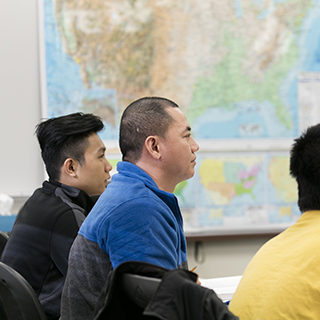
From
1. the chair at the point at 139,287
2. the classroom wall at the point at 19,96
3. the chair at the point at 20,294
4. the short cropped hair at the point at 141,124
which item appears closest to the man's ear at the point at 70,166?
the short cropped hair at the point at 141,124

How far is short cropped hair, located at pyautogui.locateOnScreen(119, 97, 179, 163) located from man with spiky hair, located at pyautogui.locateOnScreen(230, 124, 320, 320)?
398 mm

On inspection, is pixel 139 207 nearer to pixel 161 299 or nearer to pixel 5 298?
pixel 161 299

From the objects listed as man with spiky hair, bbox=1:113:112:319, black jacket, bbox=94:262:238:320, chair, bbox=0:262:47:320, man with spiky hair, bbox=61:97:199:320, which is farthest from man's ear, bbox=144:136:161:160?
black jacket, bbox=94:262:238:320

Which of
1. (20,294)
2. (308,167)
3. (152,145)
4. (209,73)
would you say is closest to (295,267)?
(308,167)

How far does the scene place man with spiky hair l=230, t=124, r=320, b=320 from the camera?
94 centimetres

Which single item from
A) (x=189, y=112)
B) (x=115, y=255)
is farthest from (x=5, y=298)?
(x=189, y=112)

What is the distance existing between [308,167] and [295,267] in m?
0.30

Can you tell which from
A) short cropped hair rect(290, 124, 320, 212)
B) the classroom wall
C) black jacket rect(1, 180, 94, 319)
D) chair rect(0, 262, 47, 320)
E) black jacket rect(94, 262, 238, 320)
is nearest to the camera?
black jacket rect(94, 262, 238, 320)

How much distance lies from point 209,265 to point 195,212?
374mm

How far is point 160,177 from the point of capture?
111 centimetres

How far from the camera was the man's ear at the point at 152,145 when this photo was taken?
1104 millimetres

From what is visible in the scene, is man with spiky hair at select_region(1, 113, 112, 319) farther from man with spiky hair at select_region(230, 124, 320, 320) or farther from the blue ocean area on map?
the blue ocean area on map

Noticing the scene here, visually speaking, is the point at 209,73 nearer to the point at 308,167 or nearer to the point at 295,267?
the point at 308,167

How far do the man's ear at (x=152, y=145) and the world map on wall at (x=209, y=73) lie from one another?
5.24ft
